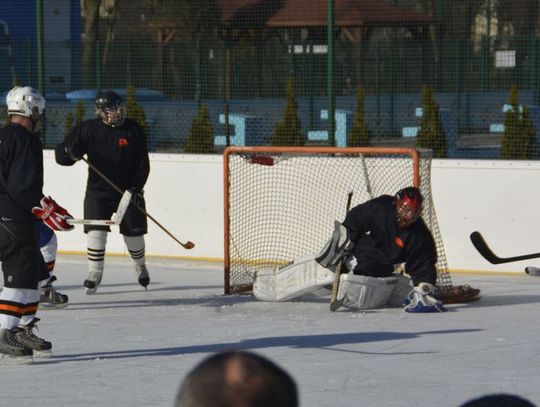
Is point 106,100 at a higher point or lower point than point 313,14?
lower

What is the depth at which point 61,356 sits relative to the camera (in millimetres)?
5863

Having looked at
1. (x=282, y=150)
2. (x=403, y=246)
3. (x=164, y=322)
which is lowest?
(x=164, y=322)

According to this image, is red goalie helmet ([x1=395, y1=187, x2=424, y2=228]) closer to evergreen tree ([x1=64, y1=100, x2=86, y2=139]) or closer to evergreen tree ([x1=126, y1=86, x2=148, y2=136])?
evergreen tree ([x1=126, y1=86, x2=148, y2=136])

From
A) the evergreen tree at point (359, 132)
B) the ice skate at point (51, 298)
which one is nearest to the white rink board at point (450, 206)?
the evergreen tree at point (359, 132)

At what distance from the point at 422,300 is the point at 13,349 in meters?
2.56

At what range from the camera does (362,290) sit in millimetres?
7043

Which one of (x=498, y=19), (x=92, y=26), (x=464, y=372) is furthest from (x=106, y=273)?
(x=92, y=26)

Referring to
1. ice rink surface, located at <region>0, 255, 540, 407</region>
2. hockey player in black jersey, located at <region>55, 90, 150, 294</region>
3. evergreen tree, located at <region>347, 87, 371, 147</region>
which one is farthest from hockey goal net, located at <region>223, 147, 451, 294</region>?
evergreen tree, located at <region>347, 87, 371, 147</region>

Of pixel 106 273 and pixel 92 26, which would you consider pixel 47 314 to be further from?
pixel 92 26

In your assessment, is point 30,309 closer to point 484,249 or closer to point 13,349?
point 13,349

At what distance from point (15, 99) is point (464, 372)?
8.27 feet

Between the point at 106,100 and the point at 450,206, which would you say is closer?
the point at 106,100

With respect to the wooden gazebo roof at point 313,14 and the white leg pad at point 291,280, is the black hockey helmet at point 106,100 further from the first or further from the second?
the wooden gazebo roof at point 313,14

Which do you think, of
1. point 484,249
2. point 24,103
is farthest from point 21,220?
point 484,249
